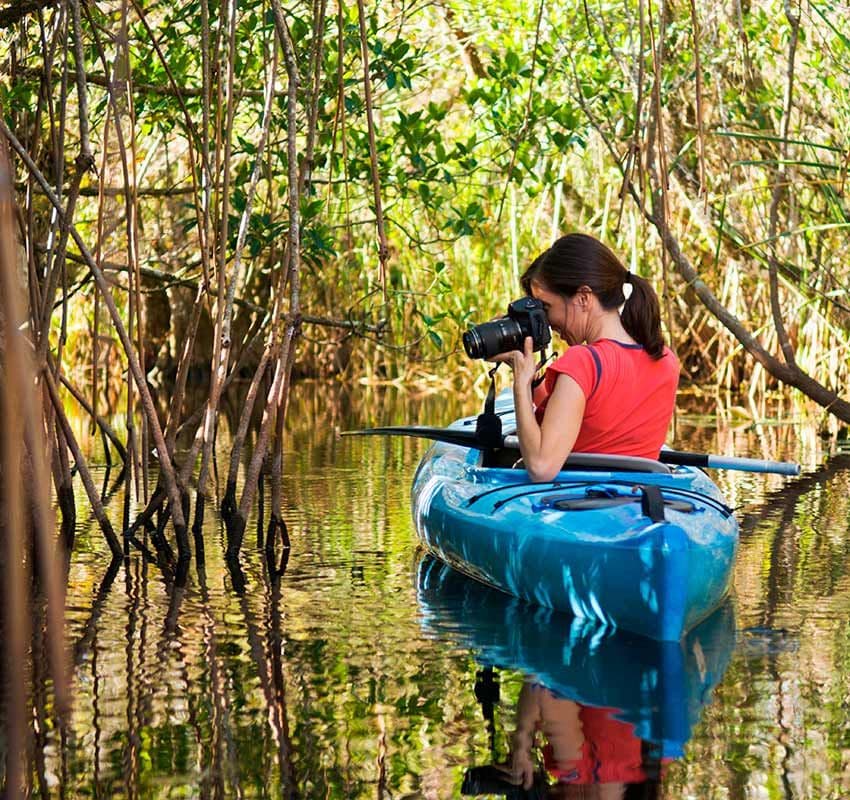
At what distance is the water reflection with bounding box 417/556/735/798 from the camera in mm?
3227

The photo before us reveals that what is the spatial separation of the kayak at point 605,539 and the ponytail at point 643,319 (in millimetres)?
341

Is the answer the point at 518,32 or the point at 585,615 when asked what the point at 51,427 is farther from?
the point at 518,32

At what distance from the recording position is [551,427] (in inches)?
187

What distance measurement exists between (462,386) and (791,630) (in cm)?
1047

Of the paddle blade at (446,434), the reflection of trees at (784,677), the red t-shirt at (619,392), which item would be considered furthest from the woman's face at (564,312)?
the reflection of trees at (784,677)

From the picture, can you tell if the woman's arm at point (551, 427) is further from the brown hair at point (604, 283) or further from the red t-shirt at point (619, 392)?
the brown hair at point (604, 283)

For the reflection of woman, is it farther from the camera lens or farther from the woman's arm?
the camera lens

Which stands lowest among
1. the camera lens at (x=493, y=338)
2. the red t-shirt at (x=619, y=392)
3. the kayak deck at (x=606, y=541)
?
the kayak deck at (x=606, y=541)

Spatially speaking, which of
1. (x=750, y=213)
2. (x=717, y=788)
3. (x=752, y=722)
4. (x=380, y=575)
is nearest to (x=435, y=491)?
(x=380, y=575)

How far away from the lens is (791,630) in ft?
15.2

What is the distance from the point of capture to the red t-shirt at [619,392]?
4.83 meters

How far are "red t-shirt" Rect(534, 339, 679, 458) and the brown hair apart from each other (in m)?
0.05

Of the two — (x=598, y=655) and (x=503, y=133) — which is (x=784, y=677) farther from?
(x=503, y=133)

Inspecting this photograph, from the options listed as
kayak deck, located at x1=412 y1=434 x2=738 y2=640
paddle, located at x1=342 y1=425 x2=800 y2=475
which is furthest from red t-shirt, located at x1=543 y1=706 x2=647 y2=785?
paddle, located at x1=342 y1=425 x2=800 y2=475
